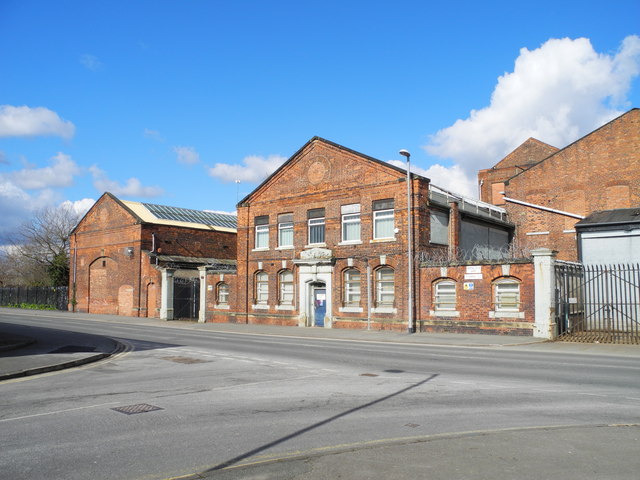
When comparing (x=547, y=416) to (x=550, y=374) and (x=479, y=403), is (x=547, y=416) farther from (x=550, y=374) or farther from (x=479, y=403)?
(x=550, y=374)

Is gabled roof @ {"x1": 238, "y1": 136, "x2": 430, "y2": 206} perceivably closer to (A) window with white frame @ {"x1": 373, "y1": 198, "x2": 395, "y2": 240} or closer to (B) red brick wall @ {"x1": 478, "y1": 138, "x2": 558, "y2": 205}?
(A) window with white frame @ {"x1": 373, "y1": 198, "x2": 395, "y2": 240}

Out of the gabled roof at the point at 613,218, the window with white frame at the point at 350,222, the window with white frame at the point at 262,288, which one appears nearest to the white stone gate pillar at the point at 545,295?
the gabled roof at the point at 613,218

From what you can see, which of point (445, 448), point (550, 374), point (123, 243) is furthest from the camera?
point (123, 243)

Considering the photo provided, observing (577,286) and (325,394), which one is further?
(577,286)

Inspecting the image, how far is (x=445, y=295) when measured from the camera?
26.1 metres

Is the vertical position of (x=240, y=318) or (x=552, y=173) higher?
(x=552, y=173)

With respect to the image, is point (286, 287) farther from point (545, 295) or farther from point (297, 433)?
point (297, 433)

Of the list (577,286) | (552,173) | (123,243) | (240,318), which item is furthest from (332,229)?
(123,243)

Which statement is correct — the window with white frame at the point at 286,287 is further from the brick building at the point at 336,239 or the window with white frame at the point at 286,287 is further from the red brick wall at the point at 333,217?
the red brick wall at the point at 333,217

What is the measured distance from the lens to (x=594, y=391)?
10.3 metres

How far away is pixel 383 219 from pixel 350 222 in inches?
83.4

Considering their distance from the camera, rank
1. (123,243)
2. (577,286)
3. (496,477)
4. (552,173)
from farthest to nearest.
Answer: (123,243) → (552,173) → (577,286) → (496,477)

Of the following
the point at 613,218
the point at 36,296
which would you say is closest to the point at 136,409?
the point at 613,218

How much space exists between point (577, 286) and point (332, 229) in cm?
1226
